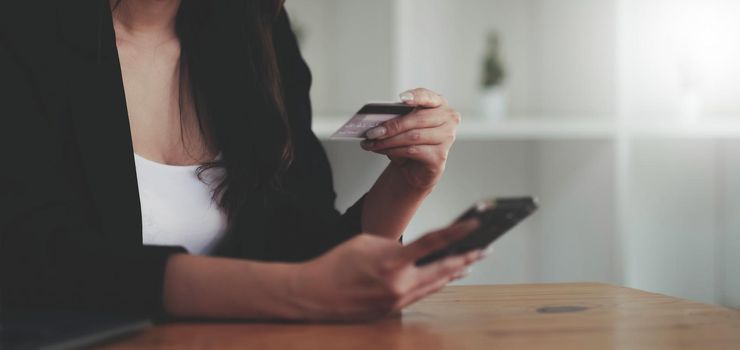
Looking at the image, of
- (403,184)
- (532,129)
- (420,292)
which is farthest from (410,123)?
(532,129)

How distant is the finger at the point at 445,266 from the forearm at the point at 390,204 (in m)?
0.47

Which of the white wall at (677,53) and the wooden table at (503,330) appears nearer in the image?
the wooden table at (503,330)

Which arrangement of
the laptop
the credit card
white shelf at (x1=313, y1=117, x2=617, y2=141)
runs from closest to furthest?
the laptop
the credit card
white shelf at (x1=313, y1=117, x2=617, y2=141)

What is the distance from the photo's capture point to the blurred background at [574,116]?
2715mm

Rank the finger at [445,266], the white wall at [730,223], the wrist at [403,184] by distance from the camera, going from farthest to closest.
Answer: the white wall at [730,223] → the wrist at [403,184] → the finger at [445,266]

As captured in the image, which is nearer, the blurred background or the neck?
the neck

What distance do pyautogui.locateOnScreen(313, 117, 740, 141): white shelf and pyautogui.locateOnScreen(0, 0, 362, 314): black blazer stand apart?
4.13ft

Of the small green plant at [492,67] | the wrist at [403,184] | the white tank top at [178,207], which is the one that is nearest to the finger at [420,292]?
the wrist at [403,184]

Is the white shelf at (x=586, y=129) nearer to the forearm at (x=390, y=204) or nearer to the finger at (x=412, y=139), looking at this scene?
the forearm at (x=390, y=204)

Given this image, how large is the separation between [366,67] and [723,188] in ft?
4.13

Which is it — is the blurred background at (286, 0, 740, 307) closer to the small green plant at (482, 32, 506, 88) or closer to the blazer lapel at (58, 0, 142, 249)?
the small green plant at (482, 32, 506, 88)

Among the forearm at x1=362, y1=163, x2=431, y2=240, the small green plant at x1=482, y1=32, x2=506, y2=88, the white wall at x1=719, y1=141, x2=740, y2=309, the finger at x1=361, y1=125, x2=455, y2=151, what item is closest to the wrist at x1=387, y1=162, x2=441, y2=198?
the forearm at x1=362, y1=163, x2=431, y2=240

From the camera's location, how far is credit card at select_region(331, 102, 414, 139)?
1004mm

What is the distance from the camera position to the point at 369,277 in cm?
77
